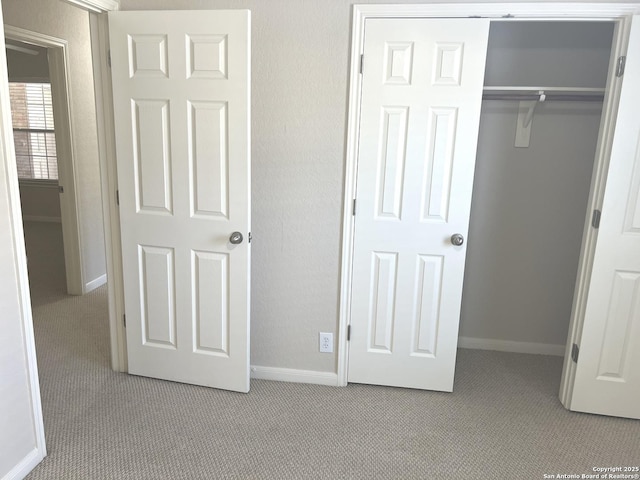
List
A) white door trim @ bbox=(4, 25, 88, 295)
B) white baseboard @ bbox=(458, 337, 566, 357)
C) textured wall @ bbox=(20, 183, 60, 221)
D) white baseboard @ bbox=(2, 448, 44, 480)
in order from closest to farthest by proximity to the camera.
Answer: white baseboard @ bbox=(2, 448, 44, 480) < white baseboard @ bbox=(458, 337, 566, 357) < white door trim @ bbox=(4, 25, 88, 295) < textured wall @ bbox=(20, 183, 60, 221)

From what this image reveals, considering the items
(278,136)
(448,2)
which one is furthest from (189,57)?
(448,2)

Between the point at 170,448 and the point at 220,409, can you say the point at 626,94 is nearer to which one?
the point at 220,409

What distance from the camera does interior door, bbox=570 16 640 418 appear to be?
211 cm

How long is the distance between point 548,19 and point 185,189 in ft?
6.40

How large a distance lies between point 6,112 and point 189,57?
33.3 inches

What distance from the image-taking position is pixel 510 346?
10.4ft

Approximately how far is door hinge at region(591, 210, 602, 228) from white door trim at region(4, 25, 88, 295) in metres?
3.75

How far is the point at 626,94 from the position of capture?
6.86ft

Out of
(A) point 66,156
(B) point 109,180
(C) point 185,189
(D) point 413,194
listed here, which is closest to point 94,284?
(A) point 66,156

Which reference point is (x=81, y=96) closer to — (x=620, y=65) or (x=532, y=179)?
(x=532, y=179)

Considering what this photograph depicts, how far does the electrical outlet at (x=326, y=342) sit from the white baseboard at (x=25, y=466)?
1.43 m

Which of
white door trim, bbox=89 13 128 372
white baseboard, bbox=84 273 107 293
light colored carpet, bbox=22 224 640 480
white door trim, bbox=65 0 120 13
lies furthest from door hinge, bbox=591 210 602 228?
white baseboard, bbox=84 273 107 293

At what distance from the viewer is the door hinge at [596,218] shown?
2248 millimetres

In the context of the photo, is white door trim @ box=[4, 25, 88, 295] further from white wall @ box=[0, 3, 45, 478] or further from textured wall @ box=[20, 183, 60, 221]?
textured wall @ box=[20, 183, 60, 221]
